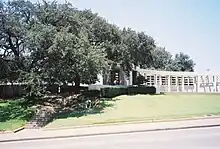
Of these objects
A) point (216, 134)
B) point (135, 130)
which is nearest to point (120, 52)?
point (135, 130)

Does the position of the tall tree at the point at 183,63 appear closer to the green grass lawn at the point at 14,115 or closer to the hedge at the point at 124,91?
the hedge at the point at 124,91

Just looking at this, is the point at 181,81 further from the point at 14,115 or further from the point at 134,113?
the point at 14,115

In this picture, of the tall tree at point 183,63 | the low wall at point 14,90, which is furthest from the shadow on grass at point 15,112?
the tall tree at point 183,63

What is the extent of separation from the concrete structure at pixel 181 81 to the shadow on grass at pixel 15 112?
68.8 feet

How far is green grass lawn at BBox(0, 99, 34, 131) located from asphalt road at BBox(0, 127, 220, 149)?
7.74 metres

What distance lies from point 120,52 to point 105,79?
6.88m

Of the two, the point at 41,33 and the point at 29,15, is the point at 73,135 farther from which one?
the point at 29,15

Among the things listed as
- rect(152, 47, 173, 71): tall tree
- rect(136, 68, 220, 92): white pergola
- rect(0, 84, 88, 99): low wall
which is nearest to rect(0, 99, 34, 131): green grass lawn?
rect(0, 84, 88, 99): low wall

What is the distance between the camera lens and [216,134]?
1334cm

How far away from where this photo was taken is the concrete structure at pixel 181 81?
4647 cm

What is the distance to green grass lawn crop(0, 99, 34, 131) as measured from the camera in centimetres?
2103

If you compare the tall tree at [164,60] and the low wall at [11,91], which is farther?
the tall tree at [164,60]

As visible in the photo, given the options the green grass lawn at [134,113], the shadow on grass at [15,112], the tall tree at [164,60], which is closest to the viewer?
the green grass lawn at [134,113]

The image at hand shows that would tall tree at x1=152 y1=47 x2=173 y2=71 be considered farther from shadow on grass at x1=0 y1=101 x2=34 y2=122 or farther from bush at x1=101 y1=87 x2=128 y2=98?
shadow on grass at x1=0 y1=101 x2=34 y2=122
